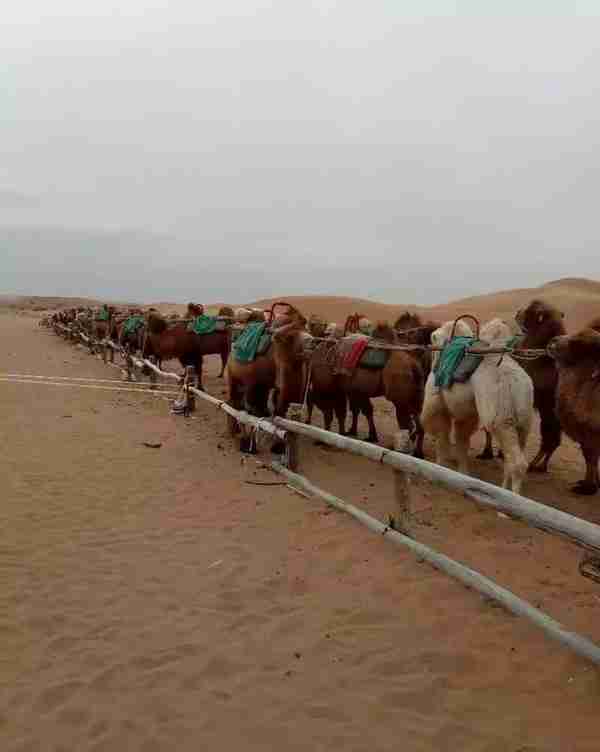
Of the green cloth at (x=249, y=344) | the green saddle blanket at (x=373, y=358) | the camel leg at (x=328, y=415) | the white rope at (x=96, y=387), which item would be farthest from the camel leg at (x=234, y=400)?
the white rope at (x=96, y=387)

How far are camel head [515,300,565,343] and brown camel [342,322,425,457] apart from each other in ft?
4.87

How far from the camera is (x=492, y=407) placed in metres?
6.53

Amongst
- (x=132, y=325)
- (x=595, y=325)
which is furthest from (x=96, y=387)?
(x=595, y=325)

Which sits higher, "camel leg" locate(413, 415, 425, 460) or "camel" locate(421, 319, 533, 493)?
"camel" locate(421, 319, 533, 493)

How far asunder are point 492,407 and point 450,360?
2.67 feet

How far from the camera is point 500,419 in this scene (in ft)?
21.2

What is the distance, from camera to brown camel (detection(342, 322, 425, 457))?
8.60 meters

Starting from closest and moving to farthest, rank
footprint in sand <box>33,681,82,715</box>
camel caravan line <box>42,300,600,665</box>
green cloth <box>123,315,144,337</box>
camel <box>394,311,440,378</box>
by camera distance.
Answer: footprint in sand <box>33,681,82,715</box>, camel caravan line <box>42,300,600,665</box>, camel <box>394,311,440,378</box>, green cloth <box>123,315,144,337</box>

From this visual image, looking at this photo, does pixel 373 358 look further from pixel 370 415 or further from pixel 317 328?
pixel 317 328

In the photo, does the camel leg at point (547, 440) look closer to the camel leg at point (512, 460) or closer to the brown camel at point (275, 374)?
the camel leg at point (512, 460)

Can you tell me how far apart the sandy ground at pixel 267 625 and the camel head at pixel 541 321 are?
183 centimetres

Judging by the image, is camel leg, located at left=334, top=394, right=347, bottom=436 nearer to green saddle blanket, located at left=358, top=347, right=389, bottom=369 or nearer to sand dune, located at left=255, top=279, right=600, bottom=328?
green saddle blanket, located at left=358, top=347, right=389, bottom=369

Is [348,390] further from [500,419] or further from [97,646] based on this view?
[97,646]

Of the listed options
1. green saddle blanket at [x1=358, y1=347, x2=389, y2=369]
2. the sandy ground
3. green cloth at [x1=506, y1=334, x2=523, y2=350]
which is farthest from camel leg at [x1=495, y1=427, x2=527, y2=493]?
green saddle blanket at [x1=358, y1=347, x2=389, y2=369]
